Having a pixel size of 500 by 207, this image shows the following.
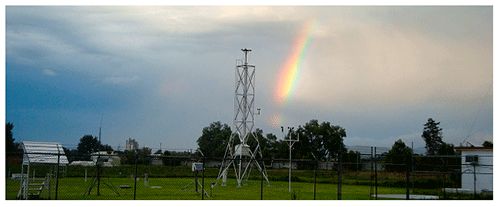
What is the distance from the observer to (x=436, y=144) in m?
87.5

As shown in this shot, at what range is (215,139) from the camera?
94312 millimetres

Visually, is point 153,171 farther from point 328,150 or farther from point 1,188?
point 328,150

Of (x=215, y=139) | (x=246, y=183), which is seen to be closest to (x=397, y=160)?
(x=246, y=183)

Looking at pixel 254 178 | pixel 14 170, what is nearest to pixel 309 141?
pixel 254 178

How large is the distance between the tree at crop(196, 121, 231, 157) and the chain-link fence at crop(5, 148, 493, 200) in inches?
1067

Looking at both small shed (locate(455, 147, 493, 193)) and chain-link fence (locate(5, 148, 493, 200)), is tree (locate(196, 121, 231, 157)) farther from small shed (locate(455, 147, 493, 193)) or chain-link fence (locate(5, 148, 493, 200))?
small shed (locate(455, 147, 493, 193))

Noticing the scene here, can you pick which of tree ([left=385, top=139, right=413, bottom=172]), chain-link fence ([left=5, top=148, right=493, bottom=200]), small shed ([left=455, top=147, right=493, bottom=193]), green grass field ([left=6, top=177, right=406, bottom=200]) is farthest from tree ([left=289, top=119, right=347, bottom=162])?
green grass field ([left=6, top=177, right=406, bottom=200])

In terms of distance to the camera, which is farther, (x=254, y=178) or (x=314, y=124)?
(x=314, y=124)

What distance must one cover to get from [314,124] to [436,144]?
994 inches

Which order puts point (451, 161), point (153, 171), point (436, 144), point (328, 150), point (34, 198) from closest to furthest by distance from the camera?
point (34, 198)
point (153, 171)
point (451, 161)
point (328, 150)
point (436, 144)

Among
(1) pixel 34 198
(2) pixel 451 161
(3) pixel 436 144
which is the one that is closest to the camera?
(1) pixel 34 198

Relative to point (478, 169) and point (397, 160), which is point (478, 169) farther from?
point (397, 160)

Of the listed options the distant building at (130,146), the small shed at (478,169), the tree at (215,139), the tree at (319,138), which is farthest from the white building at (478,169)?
the tree at (215,139)

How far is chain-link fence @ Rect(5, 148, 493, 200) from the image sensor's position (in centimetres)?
2242
